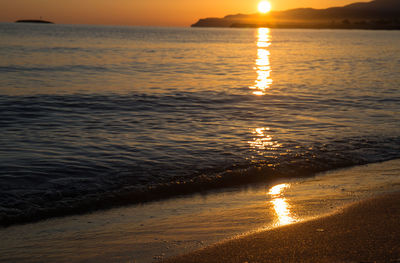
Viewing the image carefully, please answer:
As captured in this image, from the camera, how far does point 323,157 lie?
9461 millimetres

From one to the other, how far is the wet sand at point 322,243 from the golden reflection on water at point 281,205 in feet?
0.86

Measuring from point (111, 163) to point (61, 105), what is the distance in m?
8.34

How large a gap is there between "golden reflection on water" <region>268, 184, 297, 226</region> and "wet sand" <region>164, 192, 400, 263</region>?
261 millimetres

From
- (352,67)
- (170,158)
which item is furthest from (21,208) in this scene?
(352,67)

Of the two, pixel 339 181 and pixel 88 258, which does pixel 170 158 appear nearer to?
pixel 339 181

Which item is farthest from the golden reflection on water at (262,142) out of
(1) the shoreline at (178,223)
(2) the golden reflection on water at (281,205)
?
(2) the golden reflection on water at (281,205)

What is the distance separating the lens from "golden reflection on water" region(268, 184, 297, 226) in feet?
18.4

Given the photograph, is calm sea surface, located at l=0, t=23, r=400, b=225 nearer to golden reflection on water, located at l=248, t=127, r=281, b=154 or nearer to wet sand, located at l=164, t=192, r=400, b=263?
golden reflection on water, located at l=248, t=127, r=281, b=154

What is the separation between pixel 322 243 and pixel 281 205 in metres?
1.60

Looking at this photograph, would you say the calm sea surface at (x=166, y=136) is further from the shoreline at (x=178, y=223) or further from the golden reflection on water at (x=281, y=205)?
the golden reflection on water at (x=281, y=205)

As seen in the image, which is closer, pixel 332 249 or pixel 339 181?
pixel 332 249

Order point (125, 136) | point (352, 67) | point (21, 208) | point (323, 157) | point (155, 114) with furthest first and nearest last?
point (352, 67) < point (155, 114) < point (125, 136) < point (323, 157) < point (21, 208)

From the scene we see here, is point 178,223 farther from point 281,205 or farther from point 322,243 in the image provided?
point 322,243

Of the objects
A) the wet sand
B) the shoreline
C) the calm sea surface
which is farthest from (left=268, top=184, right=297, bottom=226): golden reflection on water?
the calm sea surface
